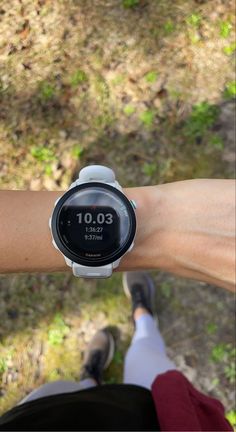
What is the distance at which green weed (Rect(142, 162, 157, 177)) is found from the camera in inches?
156

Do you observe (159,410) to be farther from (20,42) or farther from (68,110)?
(20,42)

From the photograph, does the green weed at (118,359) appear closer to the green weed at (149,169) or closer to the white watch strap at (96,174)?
the green weed at (149,169)

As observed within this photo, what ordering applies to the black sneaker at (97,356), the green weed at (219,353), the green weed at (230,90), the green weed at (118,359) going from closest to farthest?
the black sneaker at (97,356)
the green weed at (219,353)
the green weed at (118,359)
the green weed at (230,90)

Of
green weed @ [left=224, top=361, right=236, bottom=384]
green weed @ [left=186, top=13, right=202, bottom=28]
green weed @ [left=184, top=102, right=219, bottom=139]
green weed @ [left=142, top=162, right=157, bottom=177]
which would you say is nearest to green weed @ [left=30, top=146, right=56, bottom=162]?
green weed @ [left=142, top=162, right=157, bottom=177]

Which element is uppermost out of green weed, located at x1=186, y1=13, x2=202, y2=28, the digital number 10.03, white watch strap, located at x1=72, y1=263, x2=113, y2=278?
green weed, located at x1=186, y1=13, x2=202, y2=28

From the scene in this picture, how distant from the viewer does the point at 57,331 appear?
12.6 feet

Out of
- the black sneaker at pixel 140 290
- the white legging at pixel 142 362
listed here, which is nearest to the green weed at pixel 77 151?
the black sneaker at pixel 140 290

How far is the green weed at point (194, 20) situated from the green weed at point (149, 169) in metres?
1.32

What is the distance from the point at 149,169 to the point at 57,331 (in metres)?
1.61

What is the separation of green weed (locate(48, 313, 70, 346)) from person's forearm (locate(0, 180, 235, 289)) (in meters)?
1.69

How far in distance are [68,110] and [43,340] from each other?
79.0 inches

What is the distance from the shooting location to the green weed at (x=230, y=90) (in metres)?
4.03

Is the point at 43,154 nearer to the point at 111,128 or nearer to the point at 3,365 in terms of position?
the point at 111,128

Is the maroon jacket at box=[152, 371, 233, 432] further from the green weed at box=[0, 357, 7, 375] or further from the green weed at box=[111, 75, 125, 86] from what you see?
the green weed at box=[111, 75, 125, 86]
